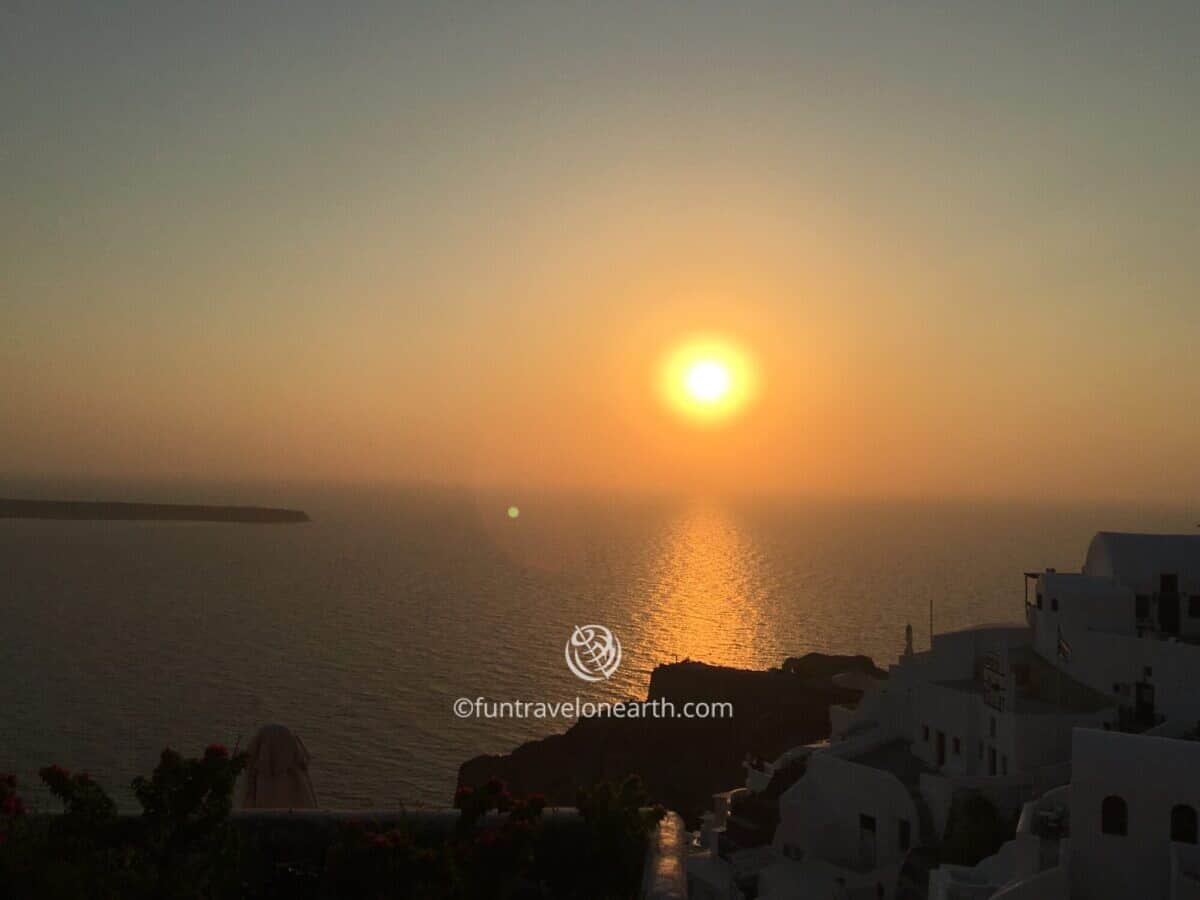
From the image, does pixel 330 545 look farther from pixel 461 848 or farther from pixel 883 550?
pixel 461 848

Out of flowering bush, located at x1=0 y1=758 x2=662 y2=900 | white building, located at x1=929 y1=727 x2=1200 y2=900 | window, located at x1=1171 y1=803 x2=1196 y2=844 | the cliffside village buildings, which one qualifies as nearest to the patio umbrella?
flowering bush, located at x1=0 y1=758 x2=662 y2=900

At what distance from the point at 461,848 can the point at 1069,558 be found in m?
178

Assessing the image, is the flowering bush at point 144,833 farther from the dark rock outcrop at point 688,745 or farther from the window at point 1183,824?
the dark rock outcrop at point 688,745

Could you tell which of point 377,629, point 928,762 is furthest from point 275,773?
point 377,629

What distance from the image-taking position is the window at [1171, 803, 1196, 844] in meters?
18.2

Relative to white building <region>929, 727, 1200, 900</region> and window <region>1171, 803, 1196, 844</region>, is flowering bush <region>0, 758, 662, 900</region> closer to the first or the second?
white building <region>929, 727, 1200, 900</region>

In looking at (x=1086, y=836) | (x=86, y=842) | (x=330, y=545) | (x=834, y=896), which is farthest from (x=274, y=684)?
(x=330, y=545)

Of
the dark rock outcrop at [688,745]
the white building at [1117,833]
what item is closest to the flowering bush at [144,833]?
the white building at [1117,833]

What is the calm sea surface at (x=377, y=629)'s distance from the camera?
184 feet

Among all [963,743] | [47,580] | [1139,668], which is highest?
[47,580]

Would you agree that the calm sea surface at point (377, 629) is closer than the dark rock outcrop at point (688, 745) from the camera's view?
No

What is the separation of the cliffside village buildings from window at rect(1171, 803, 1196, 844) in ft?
Result: 0.12

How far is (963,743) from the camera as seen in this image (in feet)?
89.1

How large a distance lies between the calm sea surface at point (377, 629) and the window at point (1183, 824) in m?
33.1
